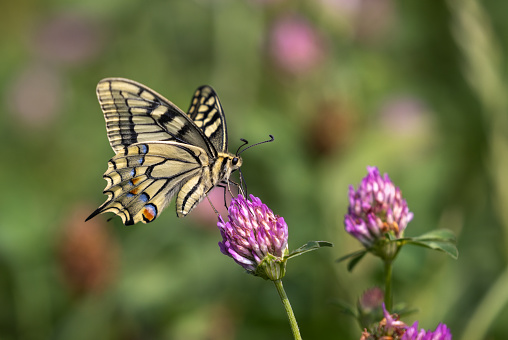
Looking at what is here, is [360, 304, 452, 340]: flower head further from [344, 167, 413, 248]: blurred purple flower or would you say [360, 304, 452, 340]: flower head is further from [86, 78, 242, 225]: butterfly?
[86, 78, 242, 225]: butterfly

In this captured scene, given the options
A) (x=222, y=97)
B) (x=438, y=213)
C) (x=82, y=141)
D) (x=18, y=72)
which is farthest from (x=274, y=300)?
(x=18, y=72)

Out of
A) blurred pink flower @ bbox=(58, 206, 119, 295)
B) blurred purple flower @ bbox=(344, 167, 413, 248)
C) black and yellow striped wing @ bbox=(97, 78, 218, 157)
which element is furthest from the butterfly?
blurred pink flower @ bbox=(58, 206, 119, 295)

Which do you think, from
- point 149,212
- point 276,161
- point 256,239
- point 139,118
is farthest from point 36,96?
point 256,239

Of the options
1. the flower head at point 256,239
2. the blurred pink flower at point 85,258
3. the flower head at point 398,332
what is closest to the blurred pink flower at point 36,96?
the blurred pink flower at point 85,258

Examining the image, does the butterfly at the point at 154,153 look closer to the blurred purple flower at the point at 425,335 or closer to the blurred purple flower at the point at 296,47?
the blurred purple flower at the point at 425,335

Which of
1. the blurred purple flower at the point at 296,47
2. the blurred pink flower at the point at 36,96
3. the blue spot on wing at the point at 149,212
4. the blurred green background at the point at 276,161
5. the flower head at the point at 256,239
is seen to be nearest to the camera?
the flower head at the point at 256,239

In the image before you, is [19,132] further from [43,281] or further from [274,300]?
[274,300]
